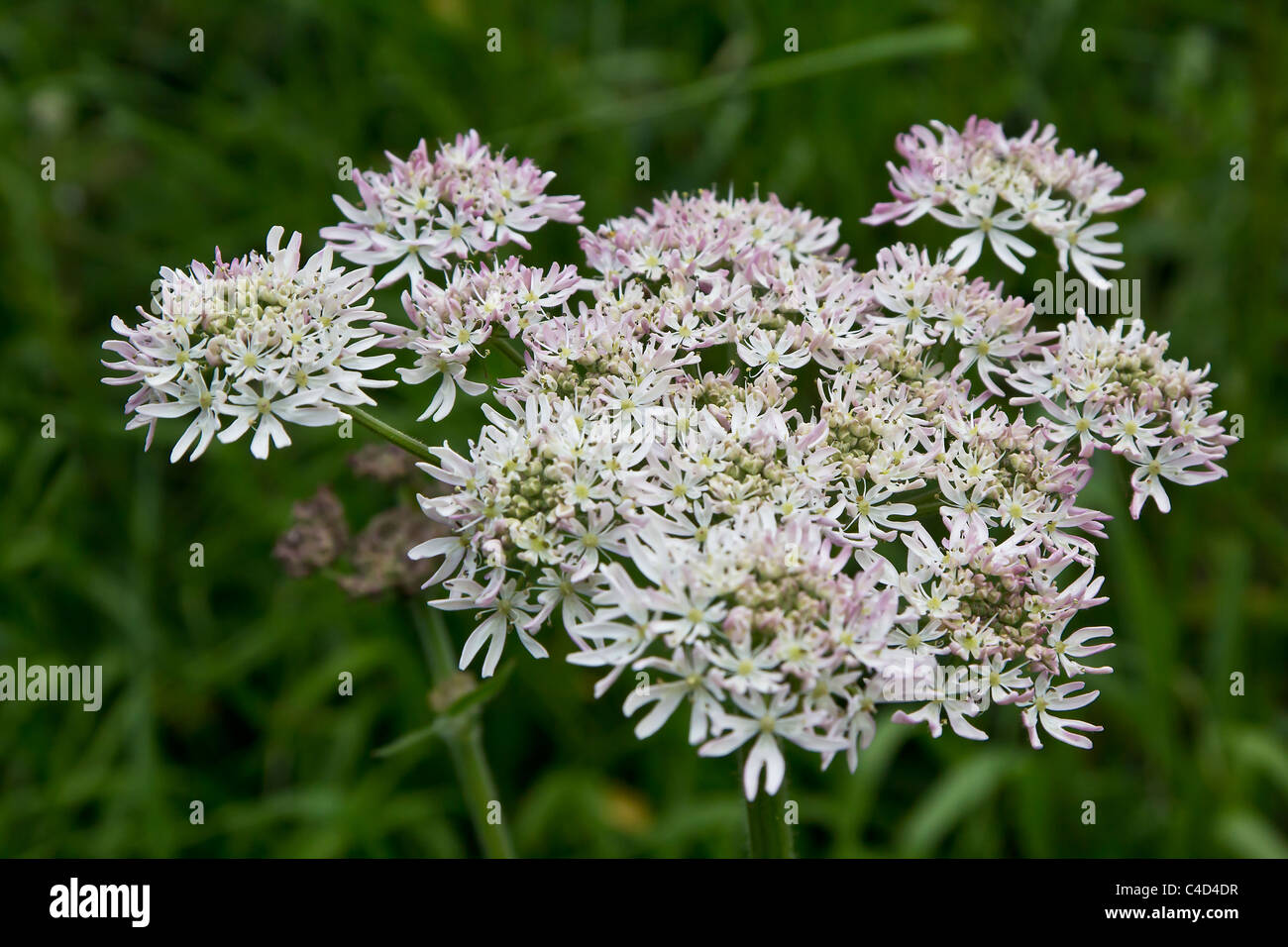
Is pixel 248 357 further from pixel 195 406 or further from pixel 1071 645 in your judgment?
pixel 1071 645

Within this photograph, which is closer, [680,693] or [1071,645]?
[680,693]

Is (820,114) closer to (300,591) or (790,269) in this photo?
(790,269)

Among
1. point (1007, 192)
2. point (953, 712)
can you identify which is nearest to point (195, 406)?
point (953, 712)

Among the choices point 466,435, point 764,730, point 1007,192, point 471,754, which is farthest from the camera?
point 466,435

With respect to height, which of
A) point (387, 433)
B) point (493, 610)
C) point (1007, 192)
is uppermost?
point (1007, 192)

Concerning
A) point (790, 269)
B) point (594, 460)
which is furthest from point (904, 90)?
point (594, 460)

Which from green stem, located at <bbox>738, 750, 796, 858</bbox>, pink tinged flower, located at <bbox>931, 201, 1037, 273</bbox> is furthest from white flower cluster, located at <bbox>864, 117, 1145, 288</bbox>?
green stem, located at <bbox>738, 750, 796, 858</bbox>

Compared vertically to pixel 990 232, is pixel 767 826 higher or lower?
lower
